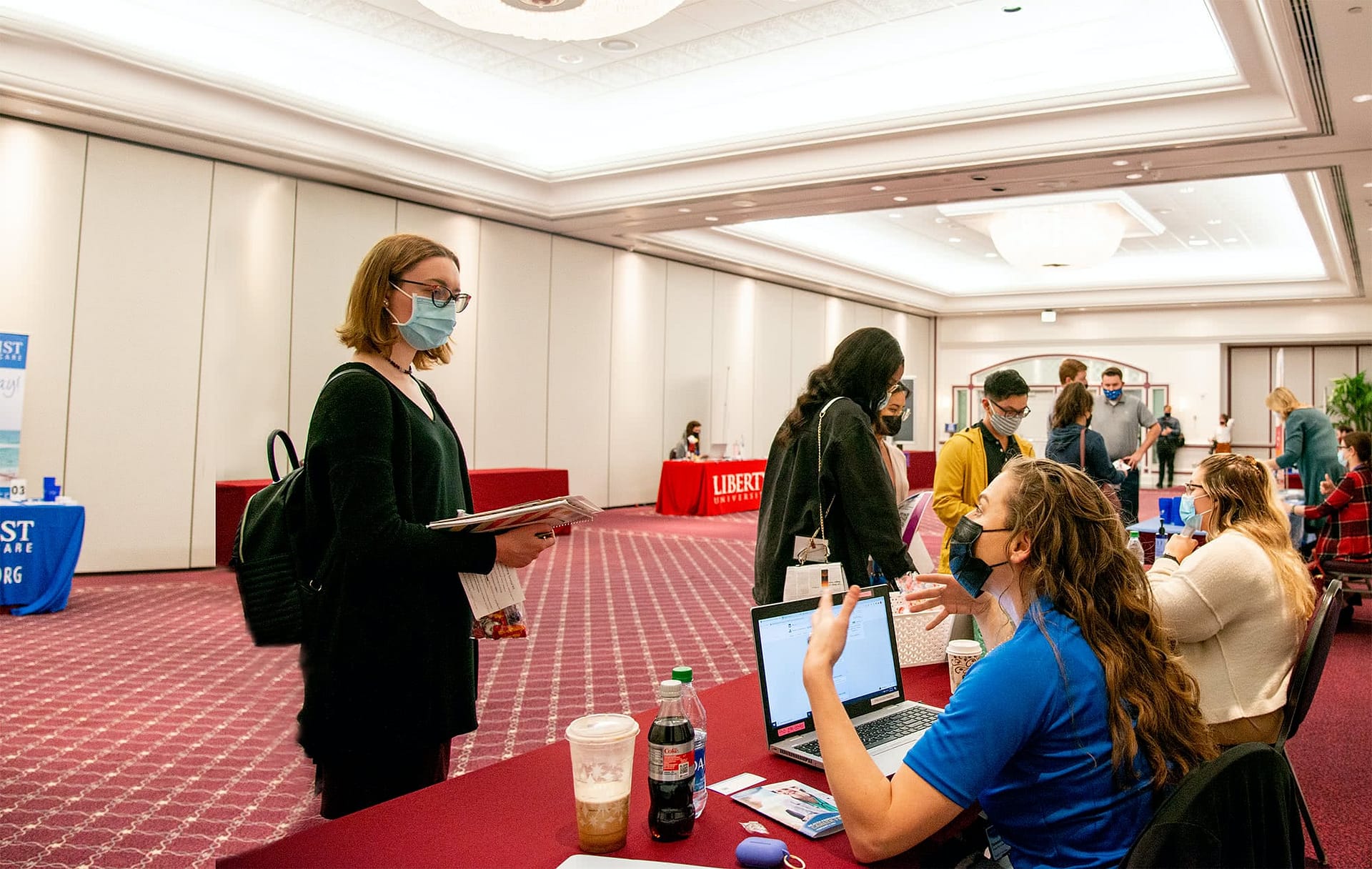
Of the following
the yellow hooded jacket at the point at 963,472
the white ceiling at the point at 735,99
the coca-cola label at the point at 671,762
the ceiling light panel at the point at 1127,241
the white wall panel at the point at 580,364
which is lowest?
the coca-cola label at the point at 671,762

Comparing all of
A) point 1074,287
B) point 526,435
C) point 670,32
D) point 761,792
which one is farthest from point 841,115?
point 1074,287

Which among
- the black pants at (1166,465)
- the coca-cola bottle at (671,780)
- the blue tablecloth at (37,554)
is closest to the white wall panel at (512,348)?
the blue tablecloth at (37,554)

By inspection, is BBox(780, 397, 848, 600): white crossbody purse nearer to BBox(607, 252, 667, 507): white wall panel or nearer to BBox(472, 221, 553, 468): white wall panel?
BBox(472, 221, 553, 468): white wall panel

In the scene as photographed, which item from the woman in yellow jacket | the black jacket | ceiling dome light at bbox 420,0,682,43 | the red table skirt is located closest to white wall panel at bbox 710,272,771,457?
the red table skirt

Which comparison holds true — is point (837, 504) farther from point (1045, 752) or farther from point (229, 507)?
point (229, 507)

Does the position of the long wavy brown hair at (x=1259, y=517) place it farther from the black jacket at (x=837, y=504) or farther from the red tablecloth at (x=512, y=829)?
the red tablecloth at (x=512, y=829)

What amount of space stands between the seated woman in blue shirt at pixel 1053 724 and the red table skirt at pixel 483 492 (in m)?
5.60

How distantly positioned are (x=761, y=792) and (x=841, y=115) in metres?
8.22

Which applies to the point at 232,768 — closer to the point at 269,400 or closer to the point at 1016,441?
the point at 1016,441

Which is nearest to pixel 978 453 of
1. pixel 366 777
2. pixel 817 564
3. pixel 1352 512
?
pixel 817 564

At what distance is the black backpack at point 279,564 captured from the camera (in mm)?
1663

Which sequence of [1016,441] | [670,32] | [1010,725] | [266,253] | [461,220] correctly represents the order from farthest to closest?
[461,220], [266,253], [670,32], [1016,441], [1010,725]

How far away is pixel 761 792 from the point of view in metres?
1.52

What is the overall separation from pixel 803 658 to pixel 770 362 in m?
14.1
